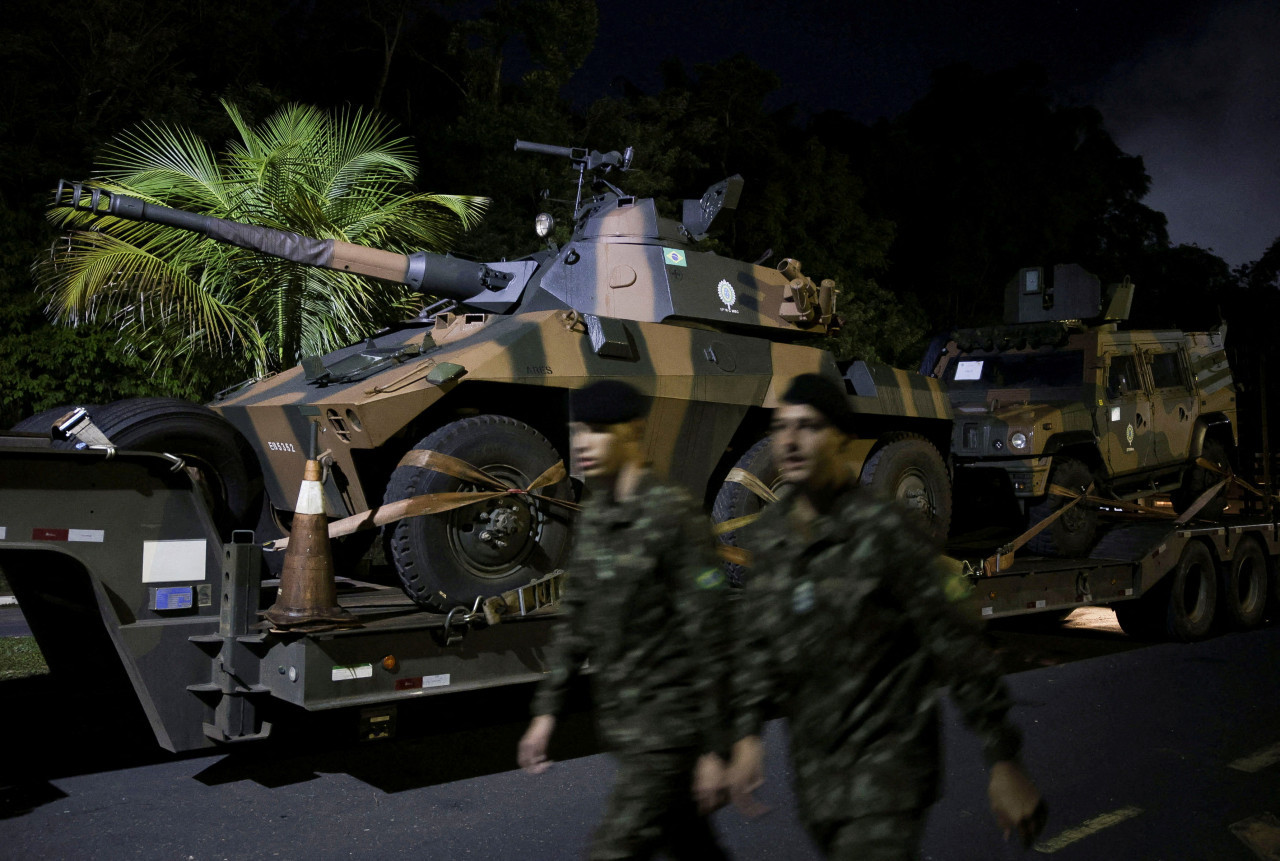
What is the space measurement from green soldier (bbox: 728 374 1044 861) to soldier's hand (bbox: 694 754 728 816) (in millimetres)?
228

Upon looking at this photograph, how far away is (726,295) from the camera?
8297mm

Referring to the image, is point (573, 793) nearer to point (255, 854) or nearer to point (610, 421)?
point (255, 854)

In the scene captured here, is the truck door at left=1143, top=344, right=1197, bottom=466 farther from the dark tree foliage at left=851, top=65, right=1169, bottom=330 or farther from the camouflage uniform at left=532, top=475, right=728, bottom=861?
the dark tree foliage at left=851, top=65, right=1169, bottom=330

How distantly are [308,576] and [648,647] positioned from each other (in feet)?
8.75

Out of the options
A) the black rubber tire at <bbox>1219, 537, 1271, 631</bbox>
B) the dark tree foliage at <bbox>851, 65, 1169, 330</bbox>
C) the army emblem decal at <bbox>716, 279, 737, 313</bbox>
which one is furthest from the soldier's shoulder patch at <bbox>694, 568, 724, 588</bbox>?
the dark tree foliage at <bbox>851, 65, 1169, 330</bbox>

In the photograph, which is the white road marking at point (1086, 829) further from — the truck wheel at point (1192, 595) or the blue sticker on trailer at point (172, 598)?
the truck wheel at point (1192, 595)

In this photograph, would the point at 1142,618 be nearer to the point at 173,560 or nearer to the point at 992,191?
the point at 173,560

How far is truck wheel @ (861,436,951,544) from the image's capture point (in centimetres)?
878

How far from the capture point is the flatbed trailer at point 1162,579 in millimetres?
8891

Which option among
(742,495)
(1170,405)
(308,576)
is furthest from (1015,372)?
(308,576)

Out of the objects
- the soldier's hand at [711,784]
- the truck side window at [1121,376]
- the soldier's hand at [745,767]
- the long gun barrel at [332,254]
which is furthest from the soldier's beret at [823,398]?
the truck side window at [1121,376]

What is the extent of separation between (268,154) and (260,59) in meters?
8.78

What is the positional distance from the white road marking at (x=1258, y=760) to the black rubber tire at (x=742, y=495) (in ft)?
9.65

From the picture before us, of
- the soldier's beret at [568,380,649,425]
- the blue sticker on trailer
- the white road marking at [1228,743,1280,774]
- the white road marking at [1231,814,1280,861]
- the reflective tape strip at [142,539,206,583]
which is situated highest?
the soldier's beret at [568,380,649,425]
